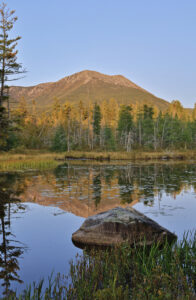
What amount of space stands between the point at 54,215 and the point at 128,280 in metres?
7.10

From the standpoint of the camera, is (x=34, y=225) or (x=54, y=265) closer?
(x=54, y=265)

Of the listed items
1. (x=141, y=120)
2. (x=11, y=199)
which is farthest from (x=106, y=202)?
(x=141, y=120)

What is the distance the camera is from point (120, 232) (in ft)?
27.1

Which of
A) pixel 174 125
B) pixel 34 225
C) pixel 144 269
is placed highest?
pixel 174 125

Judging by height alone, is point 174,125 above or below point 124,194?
above

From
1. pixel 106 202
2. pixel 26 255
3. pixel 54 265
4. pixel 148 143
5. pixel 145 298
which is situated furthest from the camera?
pixel 148 143

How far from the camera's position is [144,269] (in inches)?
208

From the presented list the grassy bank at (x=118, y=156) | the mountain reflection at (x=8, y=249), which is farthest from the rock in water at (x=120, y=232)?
the grassy bank at (x=118, y=156)

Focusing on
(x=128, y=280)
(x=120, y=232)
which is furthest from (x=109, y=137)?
(x=128, y=280)

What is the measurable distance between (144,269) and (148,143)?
79.0 metres

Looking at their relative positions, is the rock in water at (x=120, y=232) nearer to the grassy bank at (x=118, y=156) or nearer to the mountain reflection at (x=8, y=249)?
the mountain reflection at (x=8, y=249)

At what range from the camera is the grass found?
4.32m

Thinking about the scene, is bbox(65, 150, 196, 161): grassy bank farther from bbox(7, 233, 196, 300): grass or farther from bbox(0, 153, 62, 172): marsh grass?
bbox(7, 233, 196, 300): grass

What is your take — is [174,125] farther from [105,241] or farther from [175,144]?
[105,241]
